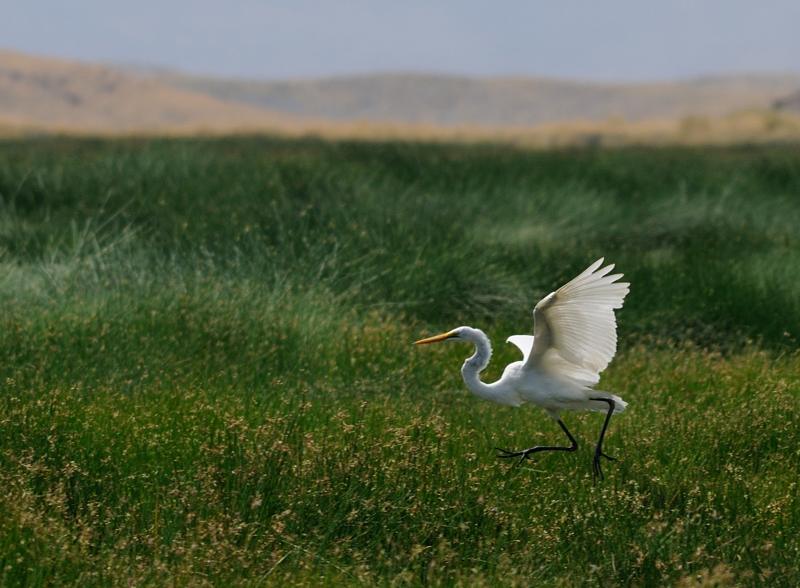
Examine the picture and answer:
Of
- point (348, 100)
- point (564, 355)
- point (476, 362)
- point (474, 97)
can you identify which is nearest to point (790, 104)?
point (474, 97)

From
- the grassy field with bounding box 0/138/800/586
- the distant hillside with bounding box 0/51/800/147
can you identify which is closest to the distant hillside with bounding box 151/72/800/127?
the distant hillside with bounding box 0/51/800/147

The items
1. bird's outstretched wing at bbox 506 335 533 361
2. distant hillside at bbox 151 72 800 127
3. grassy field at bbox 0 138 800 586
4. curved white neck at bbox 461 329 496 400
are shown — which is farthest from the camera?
distant hillside at bbox 151 72 800 127

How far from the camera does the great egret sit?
4.93m

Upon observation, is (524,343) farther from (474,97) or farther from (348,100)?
(348,100)

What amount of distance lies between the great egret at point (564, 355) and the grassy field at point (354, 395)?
0.29m

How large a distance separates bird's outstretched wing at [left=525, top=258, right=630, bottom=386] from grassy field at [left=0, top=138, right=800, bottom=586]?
0.46m

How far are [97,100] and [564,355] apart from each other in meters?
119

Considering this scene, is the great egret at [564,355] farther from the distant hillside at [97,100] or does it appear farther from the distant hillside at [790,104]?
the distant hillside at [97,100]

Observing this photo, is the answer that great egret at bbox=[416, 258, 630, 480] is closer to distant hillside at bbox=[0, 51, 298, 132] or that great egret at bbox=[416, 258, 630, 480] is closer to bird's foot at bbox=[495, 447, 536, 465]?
bird's foot at bbox=[495, 447, 536, 465]

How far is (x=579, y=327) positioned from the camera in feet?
16.6

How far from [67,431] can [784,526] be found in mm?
2851

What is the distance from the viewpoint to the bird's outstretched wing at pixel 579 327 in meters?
4.87

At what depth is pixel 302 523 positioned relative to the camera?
454 centimetres

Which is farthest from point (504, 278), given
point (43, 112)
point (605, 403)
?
point (43, 112)
